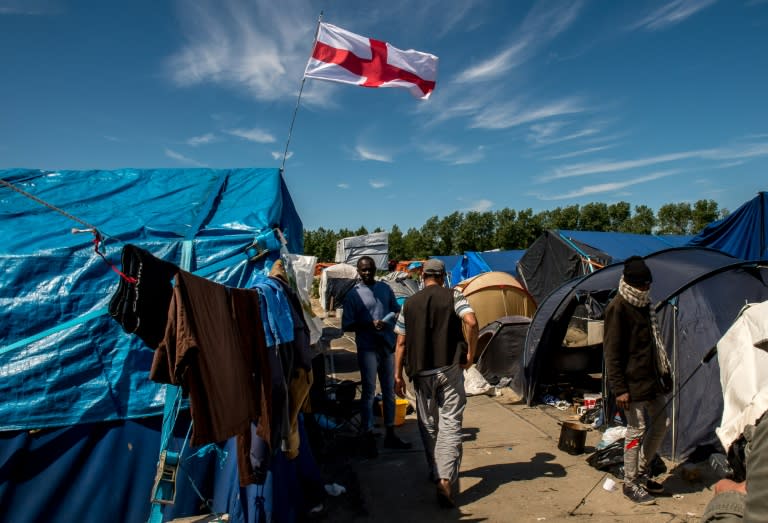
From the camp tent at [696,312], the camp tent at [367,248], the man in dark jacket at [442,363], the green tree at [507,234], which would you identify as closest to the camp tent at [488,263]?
the camp tent at [367,248]

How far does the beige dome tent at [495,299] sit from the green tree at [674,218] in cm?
4657

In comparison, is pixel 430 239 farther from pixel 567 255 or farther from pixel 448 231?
pixel 567 255

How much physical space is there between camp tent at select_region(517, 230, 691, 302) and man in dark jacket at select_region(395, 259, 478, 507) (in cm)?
1079

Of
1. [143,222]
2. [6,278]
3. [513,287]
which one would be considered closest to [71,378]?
[6,278]

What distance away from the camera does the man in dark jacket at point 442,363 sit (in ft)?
13.4

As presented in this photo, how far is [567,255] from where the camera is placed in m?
14.1

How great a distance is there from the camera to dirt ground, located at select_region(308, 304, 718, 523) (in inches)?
156

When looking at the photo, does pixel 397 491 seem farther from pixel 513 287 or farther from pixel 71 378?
pixel 513 287

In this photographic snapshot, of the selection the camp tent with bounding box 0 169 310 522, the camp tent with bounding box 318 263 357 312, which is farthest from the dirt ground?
the camp tent with bounding box 318 263 357 312

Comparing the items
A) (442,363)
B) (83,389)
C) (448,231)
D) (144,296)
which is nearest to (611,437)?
(442,363)

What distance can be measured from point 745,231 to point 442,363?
873cm

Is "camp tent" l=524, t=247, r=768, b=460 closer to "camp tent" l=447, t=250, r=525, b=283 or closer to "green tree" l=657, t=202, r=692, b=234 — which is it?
"camp tent" l=447, t=250, r=525, b=283

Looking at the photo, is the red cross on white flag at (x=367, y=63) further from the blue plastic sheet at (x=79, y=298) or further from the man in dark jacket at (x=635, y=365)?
the man in dark jacket at (x=635, y=365)

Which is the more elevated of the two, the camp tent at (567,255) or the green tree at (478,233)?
the green tree at (478,233)
